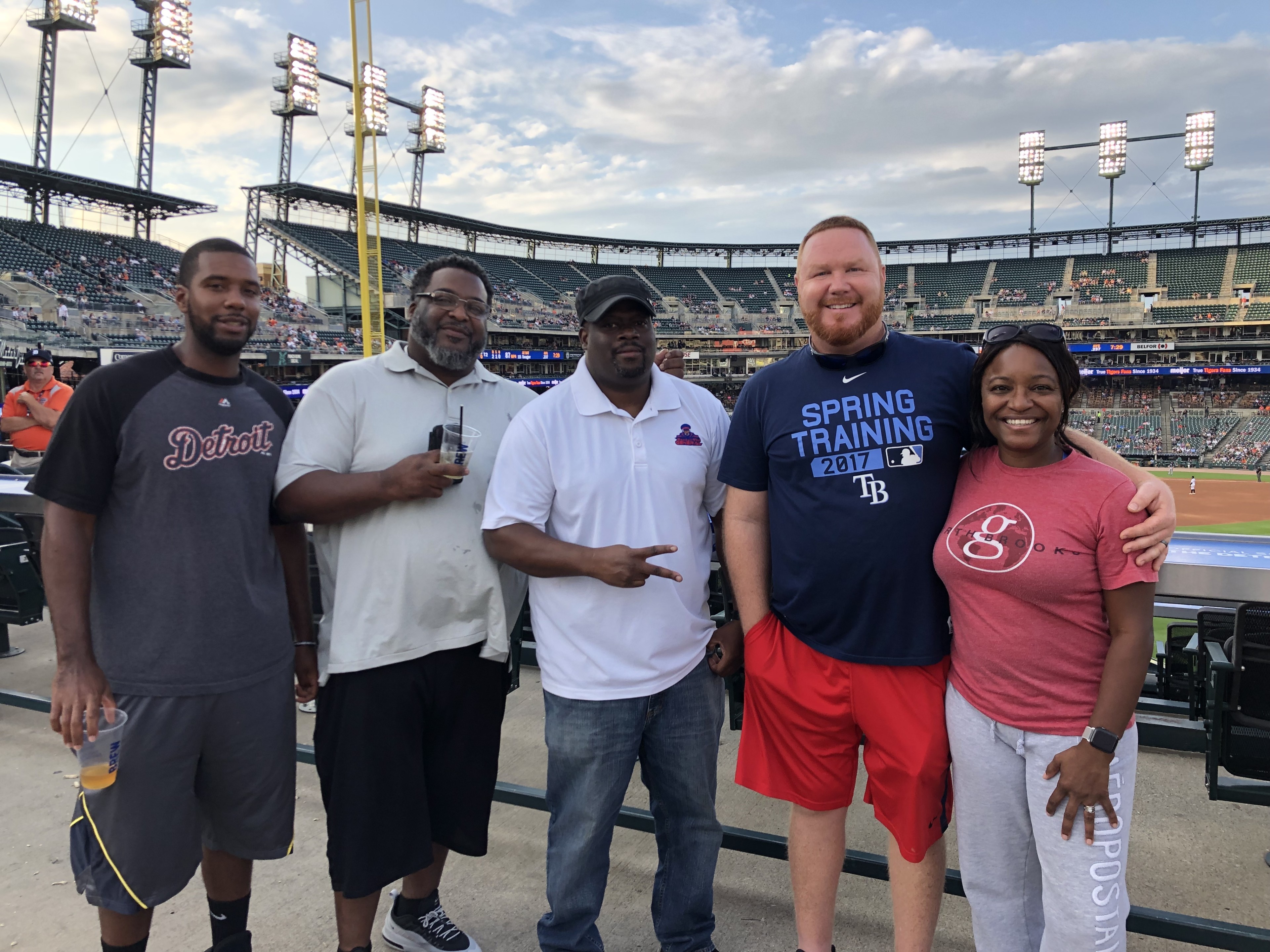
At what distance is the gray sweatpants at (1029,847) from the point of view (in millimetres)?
1842

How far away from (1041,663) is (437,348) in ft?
6.48

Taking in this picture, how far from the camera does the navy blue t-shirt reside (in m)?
2.11

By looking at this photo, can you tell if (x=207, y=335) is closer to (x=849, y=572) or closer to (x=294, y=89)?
(x=849, y=572)

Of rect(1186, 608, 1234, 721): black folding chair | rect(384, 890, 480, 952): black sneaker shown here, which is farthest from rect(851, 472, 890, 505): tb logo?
rect(384, 890, 480, 952): black sneaker

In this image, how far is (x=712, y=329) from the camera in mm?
58906

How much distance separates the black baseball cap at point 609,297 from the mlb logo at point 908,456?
0.81 metres

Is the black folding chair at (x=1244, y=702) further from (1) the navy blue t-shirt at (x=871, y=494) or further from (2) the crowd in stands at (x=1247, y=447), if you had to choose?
(2) the crowd in stands at (x=1247, y=447)

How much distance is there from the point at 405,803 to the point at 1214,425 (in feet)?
157

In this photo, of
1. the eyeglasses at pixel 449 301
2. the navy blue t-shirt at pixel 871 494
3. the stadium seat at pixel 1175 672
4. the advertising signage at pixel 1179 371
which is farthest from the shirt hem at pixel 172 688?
the advertising signage at pixel 1179 371

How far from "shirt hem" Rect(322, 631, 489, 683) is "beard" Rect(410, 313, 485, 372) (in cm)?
89

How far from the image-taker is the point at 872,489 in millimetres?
2125

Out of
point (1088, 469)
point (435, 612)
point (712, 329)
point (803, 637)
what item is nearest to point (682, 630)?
point (803, 637)

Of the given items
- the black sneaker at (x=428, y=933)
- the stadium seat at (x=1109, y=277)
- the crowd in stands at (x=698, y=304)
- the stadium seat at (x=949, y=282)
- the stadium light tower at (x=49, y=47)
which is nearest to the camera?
the black sneaker at (x=428, y=933)

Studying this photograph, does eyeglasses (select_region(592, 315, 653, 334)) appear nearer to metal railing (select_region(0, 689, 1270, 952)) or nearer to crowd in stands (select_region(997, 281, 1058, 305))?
metal railing (select_region(0, 689, 1270, 952))
